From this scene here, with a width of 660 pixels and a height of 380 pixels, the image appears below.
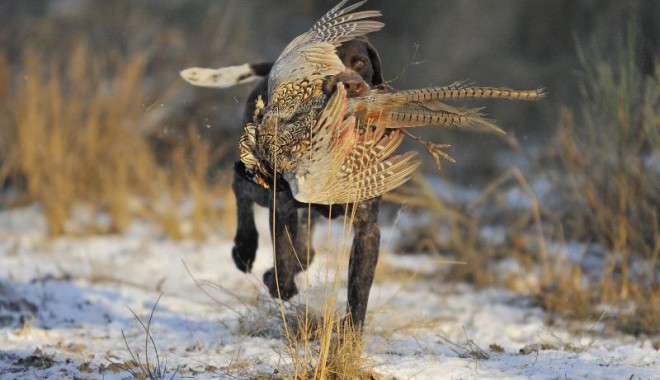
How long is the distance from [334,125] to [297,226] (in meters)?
1.25

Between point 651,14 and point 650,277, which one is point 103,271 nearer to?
point 650,277

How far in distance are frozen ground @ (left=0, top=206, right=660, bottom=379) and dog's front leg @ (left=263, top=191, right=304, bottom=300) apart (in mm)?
94

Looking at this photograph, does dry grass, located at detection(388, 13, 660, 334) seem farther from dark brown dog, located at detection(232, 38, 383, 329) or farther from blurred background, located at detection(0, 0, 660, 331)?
dark brown dog, located at detection(232, 38, 383, 329)

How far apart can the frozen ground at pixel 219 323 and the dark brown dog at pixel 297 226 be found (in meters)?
0.13

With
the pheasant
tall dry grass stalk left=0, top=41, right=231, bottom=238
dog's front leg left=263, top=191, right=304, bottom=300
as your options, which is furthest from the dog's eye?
tall dry grass stalk left=0, top=41, right=231, bottom=238

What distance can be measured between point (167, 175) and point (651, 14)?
527 cm

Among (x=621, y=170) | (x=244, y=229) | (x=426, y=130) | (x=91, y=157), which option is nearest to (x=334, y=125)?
(x=244, y=229)

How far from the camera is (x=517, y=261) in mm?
6934

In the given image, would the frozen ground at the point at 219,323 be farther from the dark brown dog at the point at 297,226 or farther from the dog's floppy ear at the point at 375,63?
the dog's floppy ear at the point at 375,63

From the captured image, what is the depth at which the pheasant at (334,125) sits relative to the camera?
314cm

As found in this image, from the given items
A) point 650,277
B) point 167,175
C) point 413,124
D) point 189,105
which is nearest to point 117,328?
point 413,124

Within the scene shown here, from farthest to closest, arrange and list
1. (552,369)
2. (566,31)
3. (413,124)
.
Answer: (566,31)
(552,369)
(413,124)

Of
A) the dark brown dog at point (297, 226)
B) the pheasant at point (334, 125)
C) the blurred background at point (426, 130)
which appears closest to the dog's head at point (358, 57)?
the dark brown dog at point (297, 226)

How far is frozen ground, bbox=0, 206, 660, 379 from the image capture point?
3.60m
